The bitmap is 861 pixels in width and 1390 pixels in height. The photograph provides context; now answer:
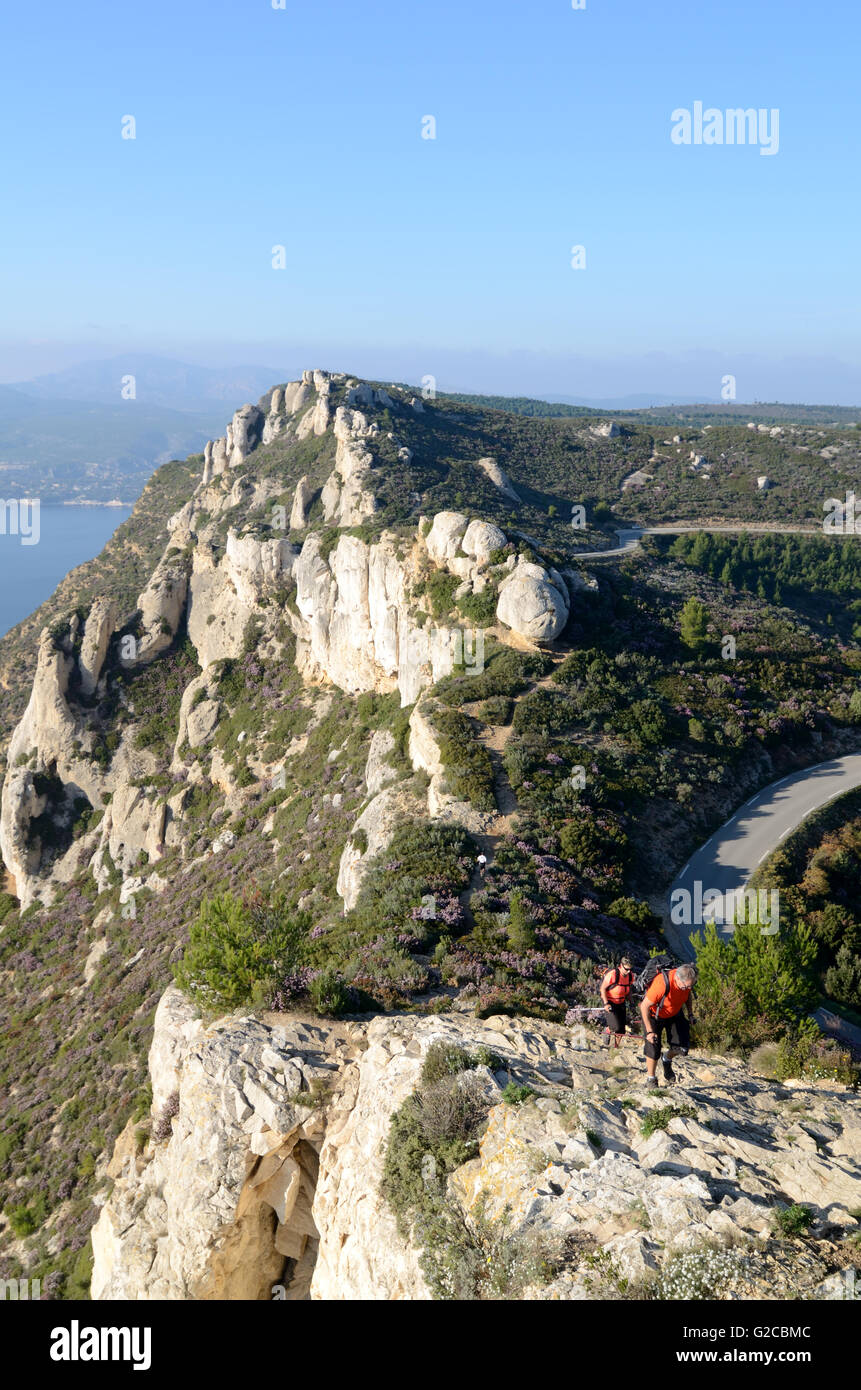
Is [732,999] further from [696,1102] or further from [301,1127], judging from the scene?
[301,1127]

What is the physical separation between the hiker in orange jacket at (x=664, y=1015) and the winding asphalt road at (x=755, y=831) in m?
10.3

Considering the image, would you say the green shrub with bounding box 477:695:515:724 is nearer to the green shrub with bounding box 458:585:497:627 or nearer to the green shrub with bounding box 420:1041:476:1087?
the green shrub with bounding box 458:585:497:627

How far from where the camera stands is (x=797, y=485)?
92.9 meters

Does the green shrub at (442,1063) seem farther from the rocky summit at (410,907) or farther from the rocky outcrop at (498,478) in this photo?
the rocky outcrop at (498,478)

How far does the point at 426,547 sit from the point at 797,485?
225ft

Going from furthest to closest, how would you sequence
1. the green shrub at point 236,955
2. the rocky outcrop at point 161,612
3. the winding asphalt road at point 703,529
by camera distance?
the winding asphalt road at point 703,529 < the rocky outcrop at point 161,612 < the green shrub at point 236,955

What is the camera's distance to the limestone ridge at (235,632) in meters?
40.3

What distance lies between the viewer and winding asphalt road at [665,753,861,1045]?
979 inches

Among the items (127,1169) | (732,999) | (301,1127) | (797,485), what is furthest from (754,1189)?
(797,485)

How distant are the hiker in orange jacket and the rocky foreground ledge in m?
0.53

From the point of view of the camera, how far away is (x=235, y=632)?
58.5 m

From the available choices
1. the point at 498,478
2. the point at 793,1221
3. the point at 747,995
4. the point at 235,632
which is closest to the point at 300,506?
the point at 235,632

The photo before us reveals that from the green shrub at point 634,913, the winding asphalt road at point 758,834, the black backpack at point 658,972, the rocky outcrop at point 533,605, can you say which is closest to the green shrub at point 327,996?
the black backpack at point 658,972

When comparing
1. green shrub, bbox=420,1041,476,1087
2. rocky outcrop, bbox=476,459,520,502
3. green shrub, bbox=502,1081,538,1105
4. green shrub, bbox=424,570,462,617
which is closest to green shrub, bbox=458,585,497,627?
green shrub, bbox=424,570,462,617
